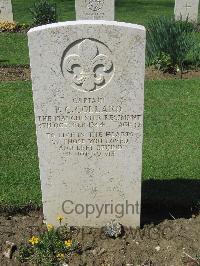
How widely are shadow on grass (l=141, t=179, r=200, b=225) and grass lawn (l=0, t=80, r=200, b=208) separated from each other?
7 cm

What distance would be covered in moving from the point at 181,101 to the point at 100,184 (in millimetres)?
4181

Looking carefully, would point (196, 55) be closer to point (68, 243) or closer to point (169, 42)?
point (169, 42)

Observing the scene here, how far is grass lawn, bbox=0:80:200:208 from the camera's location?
17.4ft

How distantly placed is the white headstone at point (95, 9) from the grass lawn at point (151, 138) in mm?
4687

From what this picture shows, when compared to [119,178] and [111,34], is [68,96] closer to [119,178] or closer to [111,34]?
[111,34]

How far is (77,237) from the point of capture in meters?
4.21

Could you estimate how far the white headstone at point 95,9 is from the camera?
1262 cm

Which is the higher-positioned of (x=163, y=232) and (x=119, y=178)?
(x=119, y=178)

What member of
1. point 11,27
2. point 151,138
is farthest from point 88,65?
point 11,27

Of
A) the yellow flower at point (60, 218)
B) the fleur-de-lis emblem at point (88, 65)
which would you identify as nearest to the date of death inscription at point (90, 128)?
the fleur-de-lis emblem at point (88, 65)

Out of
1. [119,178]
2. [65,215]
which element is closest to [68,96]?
[119,178]

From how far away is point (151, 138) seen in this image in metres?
6.45

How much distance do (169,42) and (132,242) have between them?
5868 mm

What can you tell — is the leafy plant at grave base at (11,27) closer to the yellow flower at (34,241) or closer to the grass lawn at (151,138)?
the grass lawn at (151,138)
